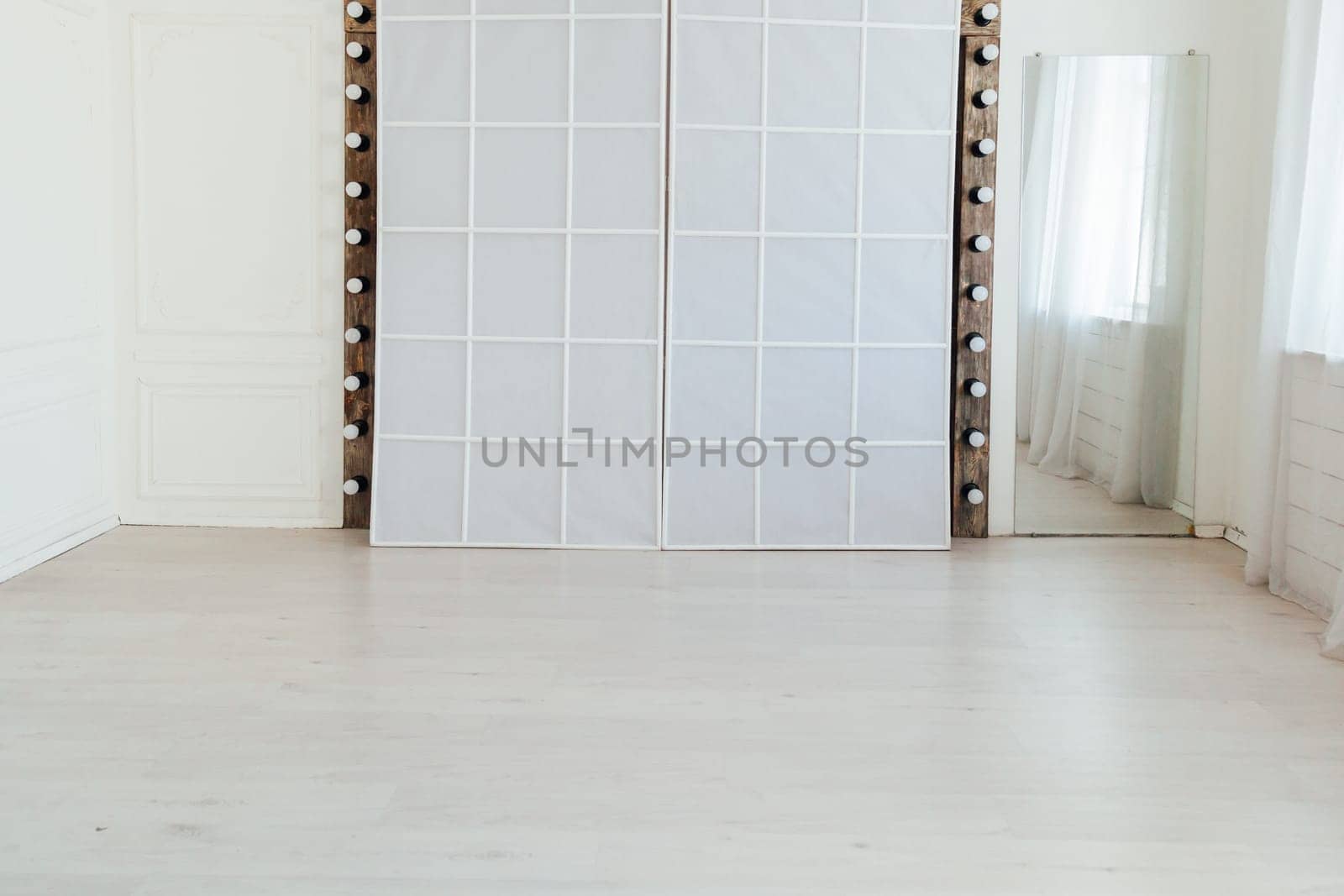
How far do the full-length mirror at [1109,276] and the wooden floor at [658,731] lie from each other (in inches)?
22.6

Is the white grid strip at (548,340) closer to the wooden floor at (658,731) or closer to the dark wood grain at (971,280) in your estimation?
the wooden floor at (658,731)

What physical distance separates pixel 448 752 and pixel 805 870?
0.88 meters

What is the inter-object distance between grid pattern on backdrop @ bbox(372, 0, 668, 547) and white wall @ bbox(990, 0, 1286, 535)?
4.35 feet

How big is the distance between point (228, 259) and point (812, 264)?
7.22 ft

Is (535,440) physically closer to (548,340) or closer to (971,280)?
(548,340)

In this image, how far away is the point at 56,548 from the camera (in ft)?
14.5

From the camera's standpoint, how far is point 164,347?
15.8ft

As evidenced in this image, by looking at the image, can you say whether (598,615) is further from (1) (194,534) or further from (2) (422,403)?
(1) (194,534)

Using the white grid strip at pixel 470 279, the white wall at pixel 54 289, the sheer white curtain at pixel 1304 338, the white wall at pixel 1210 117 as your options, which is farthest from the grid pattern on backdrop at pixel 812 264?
the white wall at pixel 54 289

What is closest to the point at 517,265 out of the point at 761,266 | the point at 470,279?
the point at 470,279

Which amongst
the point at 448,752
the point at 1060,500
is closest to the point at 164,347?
the point at 448,752

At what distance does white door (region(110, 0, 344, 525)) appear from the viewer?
469 centimetres

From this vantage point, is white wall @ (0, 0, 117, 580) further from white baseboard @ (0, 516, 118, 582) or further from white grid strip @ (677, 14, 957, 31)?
white grid strip @ (677, 14, 957, 31)

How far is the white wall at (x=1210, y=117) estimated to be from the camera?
184 inches
